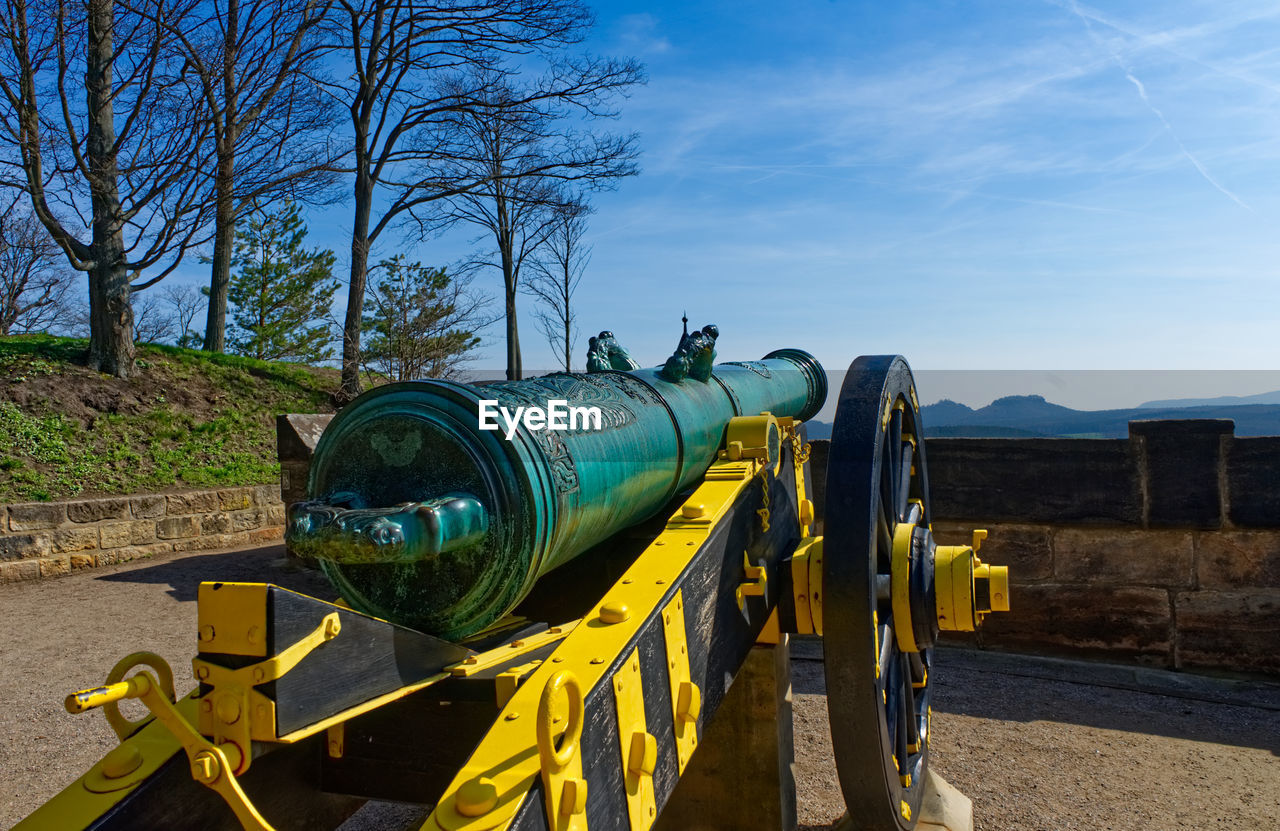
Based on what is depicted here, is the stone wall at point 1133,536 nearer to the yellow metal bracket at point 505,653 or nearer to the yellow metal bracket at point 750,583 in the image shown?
the yellow metal bracket at point 750,583

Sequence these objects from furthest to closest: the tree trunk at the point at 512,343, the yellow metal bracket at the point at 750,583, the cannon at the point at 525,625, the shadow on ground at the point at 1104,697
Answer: the tree trunk at the point at 512,343
the shadow on ground at the point at 1104,697
the yellow metal bracket at the point at 750,583
the cannon at the point at 525,625

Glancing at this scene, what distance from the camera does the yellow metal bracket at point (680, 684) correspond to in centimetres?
198

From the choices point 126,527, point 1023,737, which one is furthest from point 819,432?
point 126,527

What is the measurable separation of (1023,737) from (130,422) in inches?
366

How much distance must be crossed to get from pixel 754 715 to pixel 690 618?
1.22 m

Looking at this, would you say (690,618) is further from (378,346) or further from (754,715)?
(378,346)

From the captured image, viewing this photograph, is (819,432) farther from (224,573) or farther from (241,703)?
(241,703)

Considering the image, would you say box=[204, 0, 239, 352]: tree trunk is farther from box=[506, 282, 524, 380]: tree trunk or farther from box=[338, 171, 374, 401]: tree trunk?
box=[506, 282, 524, 380]: tree trunk

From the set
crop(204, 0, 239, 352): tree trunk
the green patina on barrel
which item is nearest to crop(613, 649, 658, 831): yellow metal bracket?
the green patina on barrel

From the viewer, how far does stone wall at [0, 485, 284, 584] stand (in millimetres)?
7578

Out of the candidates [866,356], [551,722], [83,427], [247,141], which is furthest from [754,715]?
[247,141]

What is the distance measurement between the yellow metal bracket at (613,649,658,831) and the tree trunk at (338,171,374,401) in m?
11.9

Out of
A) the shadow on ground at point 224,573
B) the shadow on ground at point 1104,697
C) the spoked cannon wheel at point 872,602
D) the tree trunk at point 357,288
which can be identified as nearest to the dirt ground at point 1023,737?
the shadow on ground at point 1104,697

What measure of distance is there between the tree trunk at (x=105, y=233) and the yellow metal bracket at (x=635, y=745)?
34.8 feet
